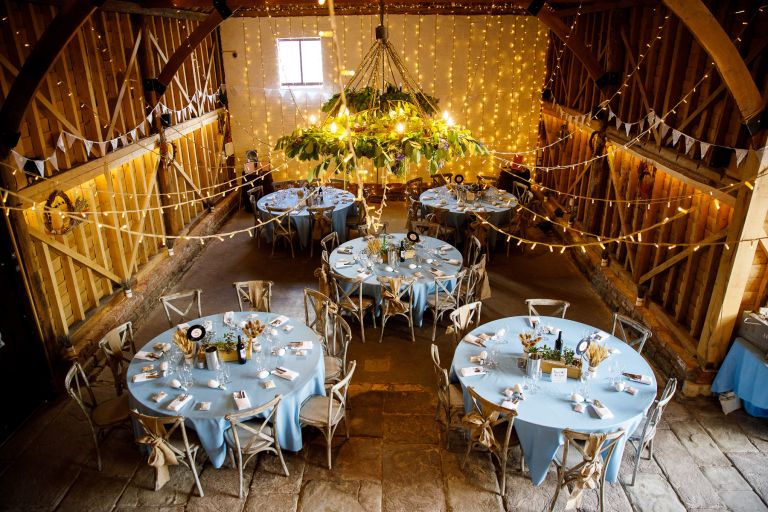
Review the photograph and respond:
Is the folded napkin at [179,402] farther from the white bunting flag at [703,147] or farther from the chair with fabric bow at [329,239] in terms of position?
the white bunting flag at [703,147]

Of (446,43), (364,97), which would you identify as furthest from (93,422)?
(446,43)

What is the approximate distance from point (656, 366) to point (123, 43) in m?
8.89

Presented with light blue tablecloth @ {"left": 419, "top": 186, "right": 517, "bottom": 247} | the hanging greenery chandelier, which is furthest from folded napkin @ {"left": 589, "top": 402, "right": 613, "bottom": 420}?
light blue tablecloth @ {"left": 419, "top": 186, "right": 517, "bottom": 247}

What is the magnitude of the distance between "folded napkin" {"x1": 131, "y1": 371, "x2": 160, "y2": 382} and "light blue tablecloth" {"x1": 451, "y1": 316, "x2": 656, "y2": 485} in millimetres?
2900

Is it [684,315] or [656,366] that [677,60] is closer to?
[684,315]

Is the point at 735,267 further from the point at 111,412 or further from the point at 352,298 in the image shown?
the point at 111,412

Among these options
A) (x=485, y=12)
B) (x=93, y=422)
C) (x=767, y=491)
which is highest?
(x=485, y=12)

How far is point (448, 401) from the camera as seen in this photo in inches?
199

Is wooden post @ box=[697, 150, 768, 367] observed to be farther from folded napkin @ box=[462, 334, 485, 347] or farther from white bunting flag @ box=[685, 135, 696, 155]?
folded napkin @ box=[462, 334, 485, 347]

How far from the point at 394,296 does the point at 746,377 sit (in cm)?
397

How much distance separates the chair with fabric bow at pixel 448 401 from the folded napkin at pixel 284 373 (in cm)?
136

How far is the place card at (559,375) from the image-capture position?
15.9 ft

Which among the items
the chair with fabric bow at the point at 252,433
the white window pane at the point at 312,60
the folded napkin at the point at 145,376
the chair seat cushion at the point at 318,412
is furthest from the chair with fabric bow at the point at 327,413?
the white window pane at the point at 312,60

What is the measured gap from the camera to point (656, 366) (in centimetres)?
653
